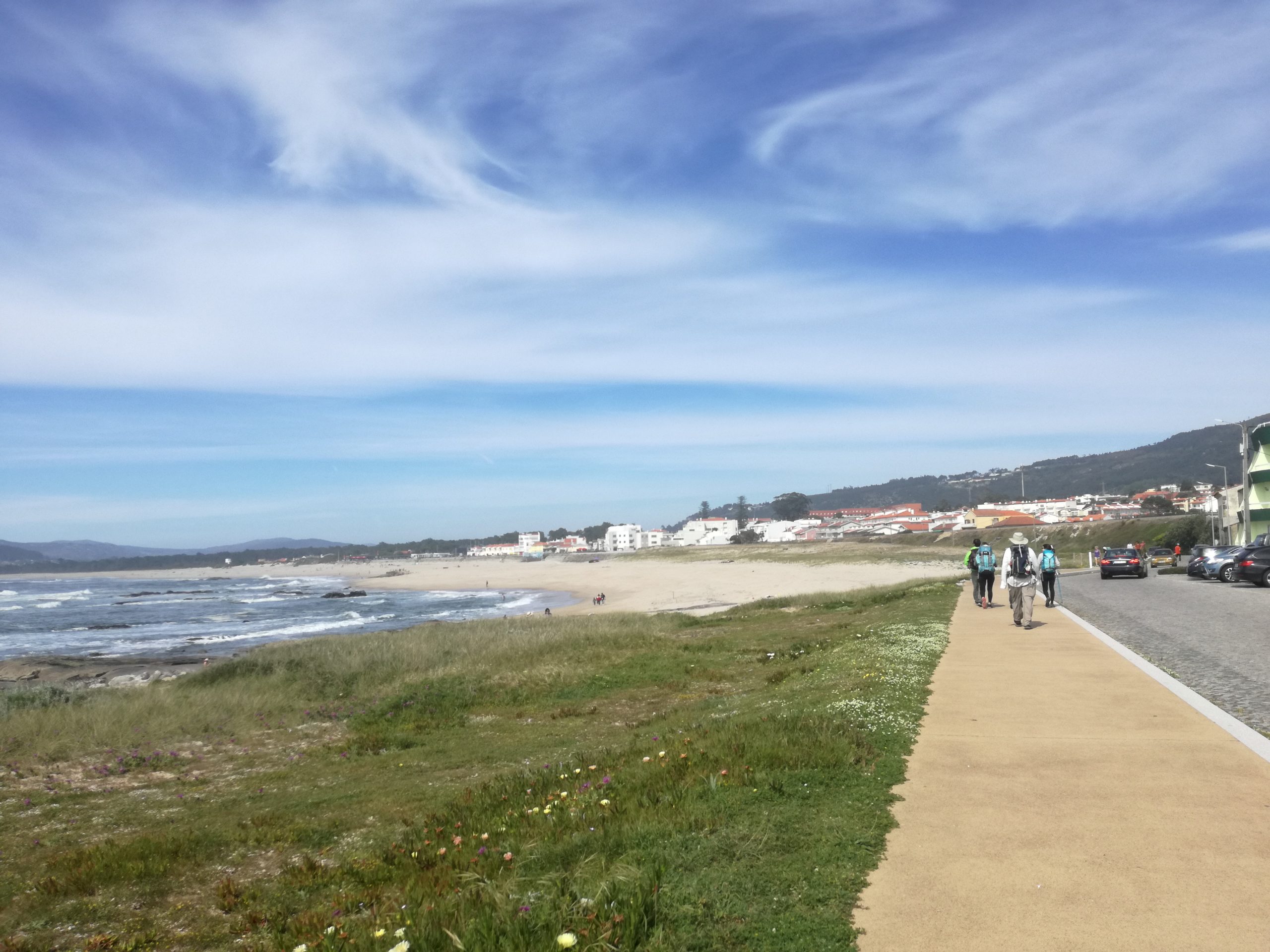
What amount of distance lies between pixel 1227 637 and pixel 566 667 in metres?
12.1

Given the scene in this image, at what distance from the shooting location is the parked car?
29.1 m

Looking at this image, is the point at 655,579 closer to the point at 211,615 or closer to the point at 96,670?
the point at 211,615

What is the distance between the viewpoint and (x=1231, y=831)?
16.6ft

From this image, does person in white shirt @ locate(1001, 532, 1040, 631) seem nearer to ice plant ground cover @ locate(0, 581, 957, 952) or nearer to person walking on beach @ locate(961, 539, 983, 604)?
ice plant ground cover @ locate(0, 581, 957, 952)

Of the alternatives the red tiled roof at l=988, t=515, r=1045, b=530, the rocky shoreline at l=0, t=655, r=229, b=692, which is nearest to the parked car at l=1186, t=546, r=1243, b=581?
the rocky shoreline at l=0, t=655, r=229, b=692

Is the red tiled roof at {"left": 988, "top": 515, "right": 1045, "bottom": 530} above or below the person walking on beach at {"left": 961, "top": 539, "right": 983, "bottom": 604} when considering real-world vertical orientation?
below

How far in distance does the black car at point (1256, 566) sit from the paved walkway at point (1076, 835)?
22.0 meters

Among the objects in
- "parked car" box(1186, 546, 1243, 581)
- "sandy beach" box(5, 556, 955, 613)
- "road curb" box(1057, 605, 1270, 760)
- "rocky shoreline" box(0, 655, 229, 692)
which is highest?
"road curb" box(1057, 605, 1270, 760)

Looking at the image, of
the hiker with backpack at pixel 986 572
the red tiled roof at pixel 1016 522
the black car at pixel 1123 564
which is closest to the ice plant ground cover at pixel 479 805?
the hiker with backpack at pixel 986 572

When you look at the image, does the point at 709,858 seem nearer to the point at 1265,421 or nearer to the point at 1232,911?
the point at 1232,911

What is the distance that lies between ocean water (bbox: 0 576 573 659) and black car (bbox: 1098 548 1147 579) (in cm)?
2737

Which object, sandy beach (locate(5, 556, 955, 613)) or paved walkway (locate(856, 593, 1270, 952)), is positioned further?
sandy beach (locate(5, 556, 955, 613))

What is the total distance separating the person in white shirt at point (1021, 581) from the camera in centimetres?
1548

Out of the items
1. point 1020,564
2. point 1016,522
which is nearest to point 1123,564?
point 1020,564
